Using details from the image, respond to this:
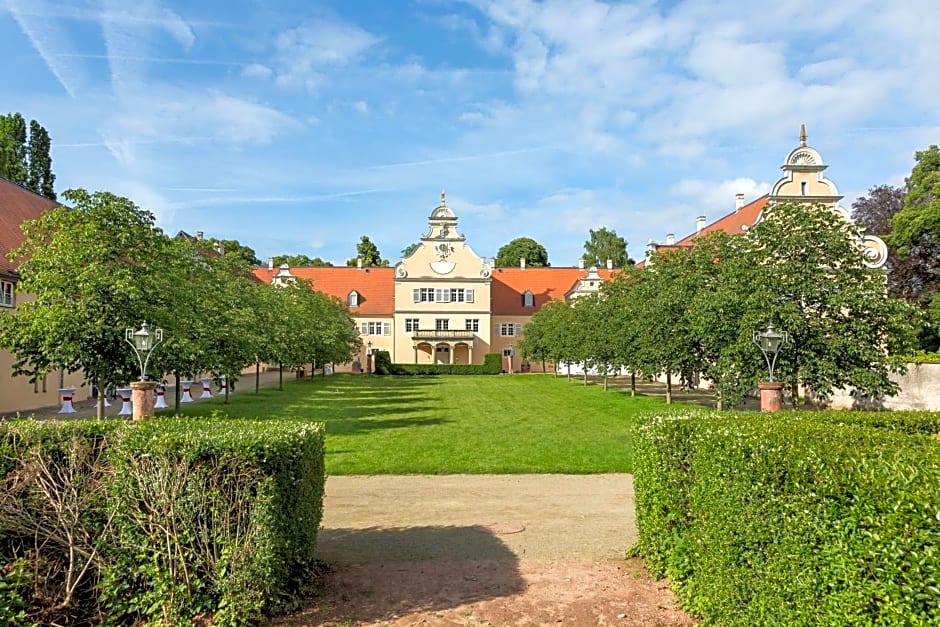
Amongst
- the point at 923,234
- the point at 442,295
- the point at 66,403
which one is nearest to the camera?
the point at 66,403

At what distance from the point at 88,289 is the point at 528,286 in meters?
53.4

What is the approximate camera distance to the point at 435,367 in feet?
184

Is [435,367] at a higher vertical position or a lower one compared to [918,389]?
higher

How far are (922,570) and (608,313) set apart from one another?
25.8 m

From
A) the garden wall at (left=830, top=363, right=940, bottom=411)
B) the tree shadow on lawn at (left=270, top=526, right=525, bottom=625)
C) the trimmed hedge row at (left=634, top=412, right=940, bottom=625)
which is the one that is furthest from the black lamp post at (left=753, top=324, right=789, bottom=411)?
the garden wall at (left=830, top=363, right=940, bottom=411)

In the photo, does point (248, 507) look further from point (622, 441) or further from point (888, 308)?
point (888, 308)

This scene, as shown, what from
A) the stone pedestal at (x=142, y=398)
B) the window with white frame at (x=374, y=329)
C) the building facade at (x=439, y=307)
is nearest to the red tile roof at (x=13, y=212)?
the stone pedestal at (x=142, y=398)

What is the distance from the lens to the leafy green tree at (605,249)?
85.3 metres

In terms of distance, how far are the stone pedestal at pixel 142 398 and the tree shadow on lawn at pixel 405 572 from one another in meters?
3.38

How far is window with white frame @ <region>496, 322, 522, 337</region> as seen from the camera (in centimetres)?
6253

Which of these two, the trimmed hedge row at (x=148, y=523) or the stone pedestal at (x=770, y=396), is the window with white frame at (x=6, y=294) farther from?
the stone pedestal at (x=770, y=396)

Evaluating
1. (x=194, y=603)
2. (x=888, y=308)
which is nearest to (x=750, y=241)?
(x=888, y=308)

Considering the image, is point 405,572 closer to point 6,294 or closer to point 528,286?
point 6,294

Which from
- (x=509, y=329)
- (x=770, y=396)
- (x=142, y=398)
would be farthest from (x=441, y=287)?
(x=142, y=398)
